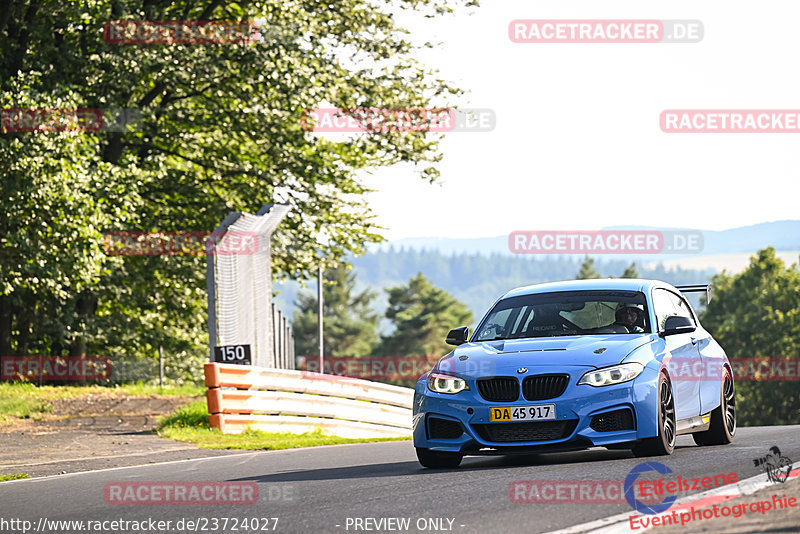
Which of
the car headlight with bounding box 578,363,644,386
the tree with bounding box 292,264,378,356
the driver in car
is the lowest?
the tree with bounding box 292,264,378,356

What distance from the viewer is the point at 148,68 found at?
2288 cm

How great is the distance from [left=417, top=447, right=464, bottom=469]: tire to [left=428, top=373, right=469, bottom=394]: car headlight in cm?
56

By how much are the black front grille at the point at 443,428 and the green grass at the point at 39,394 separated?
35.8 feet

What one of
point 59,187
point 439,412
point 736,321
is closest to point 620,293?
point 439,412

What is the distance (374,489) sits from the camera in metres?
8.05

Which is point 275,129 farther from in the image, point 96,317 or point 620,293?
point 620,293

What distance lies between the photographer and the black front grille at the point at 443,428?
927cm

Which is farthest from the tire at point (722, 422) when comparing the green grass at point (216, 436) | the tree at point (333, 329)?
the tree at point (333, 329)

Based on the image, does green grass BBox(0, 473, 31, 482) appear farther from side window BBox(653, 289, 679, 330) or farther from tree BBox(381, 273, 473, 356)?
tree BBox(381, 273, 473, 356)

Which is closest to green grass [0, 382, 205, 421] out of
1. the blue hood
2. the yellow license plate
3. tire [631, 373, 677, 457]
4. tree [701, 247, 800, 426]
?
the blue hood

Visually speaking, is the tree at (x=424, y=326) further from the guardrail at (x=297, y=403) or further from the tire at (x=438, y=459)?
the tire at (x=438, y=459)

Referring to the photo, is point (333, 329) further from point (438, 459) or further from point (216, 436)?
point (438, 459)

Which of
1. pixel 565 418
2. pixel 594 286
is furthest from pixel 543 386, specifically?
pixel 594 286

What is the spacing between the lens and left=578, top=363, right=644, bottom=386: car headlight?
9.02 m
